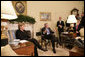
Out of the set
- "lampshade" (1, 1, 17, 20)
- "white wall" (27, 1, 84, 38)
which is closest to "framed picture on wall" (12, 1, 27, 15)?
"white wall" (27, 1, 84, 38)

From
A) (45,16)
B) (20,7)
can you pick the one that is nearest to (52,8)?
(45,16)

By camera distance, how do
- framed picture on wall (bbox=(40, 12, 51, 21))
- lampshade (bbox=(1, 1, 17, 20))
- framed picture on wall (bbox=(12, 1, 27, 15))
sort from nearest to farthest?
lampshade (bbox=(1, 1, 17, 20)) < framed picture on wall (bbox=(12, 1, 27, 15)) < framed picture on wall (bbox=(40, 12, 51, 21))

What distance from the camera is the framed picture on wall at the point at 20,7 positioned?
6.01 meters

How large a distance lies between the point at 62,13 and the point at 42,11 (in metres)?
1.32

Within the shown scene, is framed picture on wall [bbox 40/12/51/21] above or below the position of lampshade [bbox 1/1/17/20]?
below

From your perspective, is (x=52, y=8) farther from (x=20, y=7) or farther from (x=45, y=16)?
(x=20, y=7)

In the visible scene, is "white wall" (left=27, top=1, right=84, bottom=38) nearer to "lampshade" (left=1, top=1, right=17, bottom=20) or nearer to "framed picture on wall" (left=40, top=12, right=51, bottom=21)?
"framed picture on wall" (left=40, top=12, right=51, bottom=21)

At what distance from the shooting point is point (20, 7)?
20.0ft

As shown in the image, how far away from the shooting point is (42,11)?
6742mm

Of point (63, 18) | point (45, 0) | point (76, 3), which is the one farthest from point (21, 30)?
point (76, 3)

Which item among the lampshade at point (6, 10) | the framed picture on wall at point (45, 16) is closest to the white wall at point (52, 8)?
the framed picture on wall at point (45, 16)

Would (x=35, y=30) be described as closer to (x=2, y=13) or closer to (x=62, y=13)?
(x=62, y=13)

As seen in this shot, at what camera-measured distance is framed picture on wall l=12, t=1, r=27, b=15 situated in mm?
6012

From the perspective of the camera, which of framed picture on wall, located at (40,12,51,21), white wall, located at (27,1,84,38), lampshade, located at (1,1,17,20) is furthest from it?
framed picture on wall, located at (40,12,51,21)
